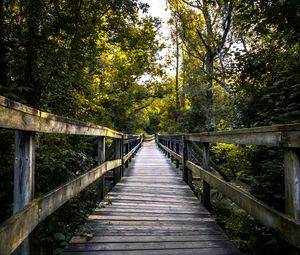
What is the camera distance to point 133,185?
5602mm

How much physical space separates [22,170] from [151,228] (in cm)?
177

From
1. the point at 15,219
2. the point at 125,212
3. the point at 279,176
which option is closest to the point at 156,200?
the point at 125,212

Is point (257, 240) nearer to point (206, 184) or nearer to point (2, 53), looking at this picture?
point (206, 184)

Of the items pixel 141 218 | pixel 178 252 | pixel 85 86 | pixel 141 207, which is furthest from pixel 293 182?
pixel 85 86

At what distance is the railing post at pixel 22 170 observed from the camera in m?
1.61

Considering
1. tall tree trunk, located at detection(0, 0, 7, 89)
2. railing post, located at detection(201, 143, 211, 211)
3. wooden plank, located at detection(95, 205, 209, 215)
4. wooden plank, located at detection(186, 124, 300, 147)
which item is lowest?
wooden plank, located at detection(95, 205, 209, 215)

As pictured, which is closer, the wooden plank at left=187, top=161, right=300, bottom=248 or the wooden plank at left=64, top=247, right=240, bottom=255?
the wooden plank at left=187, top=161, right=300, bottom=248

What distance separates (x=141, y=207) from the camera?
387 cm

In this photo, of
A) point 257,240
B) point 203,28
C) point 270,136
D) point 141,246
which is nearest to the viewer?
point 270,136

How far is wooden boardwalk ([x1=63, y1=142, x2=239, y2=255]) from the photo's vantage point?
2.38m

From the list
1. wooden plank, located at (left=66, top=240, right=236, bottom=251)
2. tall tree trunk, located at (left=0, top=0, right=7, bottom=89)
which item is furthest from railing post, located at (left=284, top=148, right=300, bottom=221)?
tall tree trunk, located at (left=0, top=0, right=7, bottom=89)

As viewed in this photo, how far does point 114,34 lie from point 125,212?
8612mm

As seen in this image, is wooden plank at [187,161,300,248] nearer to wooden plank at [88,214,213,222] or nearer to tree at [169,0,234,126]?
wooden plank at [88,214,213,222]

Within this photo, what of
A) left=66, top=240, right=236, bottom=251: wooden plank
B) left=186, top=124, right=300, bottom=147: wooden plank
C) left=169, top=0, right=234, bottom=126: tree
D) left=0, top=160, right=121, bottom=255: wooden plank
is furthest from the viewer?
left=169, top=0, right=234, bottom=126: tree
